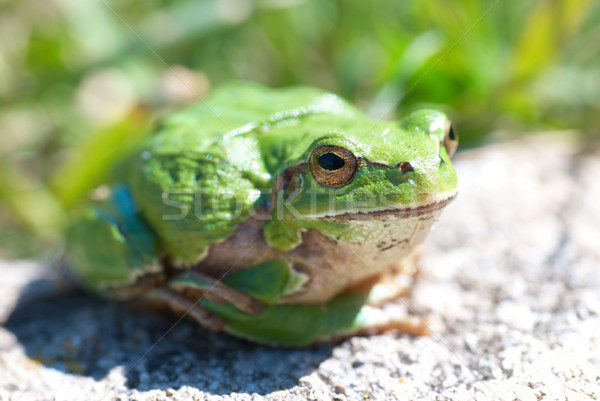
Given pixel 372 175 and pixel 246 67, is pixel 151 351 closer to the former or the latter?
pixel 372 175

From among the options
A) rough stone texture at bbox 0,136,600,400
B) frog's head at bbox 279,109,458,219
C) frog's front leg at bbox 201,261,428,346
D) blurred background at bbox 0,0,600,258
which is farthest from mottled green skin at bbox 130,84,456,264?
blurred background at bbox 0,0,600,258

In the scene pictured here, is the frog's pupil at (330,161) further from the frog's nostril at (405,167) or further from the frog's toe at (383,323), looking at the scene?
the frog's toe at (383,323)

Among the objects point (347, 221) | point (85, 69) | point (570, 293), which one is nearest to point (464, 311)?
point (570, 293)

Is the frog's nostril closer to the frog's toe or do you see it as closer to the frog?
the frog

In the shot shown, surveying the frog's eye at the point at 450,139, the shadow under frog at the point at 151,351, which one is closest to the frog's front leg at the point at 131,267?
the shadow under frog at the point at 151,351

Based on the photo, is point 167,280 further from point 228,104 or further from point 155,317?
point 228,104

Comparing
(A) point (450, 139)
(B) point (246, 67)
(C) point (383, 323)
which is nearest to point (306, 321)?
(C) point (383, 323)
